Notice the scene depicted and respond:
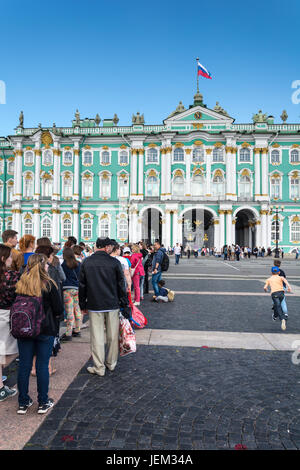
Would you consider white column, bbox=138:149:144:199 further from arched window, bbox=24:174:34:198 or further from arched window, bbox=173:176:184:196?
arched window, bbox=24:174:34:198

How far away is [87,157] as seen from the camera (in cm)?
4419

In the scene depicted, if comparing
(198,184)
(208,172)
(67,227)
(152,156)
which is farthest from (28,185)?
(208,172)

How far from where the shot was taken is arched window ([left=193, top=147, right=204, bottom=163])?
4203cm

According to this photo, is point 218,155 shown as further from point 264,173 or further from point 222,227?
point 222,227

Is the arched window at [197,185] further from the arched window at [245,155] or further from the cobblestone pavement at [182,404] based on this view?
the cobblestone pavement at [182,404]

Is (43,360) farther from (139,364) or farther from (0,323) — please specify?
(139,364)

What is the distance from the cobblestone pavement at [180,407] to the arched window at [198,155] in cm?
3898

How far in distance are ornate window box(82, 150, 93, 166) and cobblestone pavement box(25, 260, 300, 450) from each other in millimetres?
41056

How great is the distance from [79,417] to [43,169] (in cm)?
4452

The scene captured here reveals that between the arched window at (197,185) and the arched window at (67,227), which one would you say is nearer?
the arched window at (197,185)

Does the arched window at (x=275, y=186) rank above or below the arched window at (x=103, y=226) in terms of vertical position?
above

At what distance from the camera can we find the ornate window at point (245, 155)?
4178cm

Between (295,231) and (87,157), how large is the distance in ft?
96.6

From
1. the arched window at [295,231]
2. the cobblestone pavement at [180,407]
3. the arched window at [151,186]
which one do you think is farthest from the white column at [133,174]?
the cobblestone pavement at [180,407]
